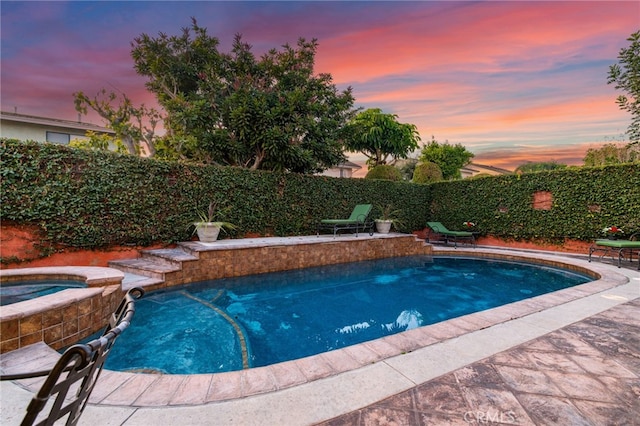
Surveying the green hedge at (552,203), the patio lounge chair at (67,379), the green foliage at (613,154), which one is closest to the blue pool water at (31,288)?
the patio lounge chair at (67,379)

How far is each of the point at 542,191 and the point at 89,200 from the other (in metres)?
13.2

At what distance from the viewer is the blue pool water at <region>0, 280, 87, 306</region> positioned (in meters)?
3.95

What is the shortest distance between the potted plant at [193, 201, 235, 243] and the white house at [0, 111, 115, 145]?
42.2ft

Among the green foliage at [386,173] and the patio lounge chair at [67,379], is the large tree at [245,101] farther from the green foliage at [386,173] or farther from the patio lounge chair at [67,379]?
the patio lounge chair at [67,379]

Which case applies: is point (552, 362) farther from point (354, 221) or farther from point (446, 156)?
point (446, 156)

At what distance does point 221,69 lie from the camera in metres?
10.9

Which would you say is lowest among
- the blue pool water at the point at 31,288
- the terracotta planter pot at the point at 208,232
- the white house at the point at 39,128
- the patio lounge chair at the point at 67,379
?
the blue pool water at the point at 31,288

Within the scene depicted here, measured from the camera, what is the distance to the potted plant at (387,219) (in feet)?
36.2

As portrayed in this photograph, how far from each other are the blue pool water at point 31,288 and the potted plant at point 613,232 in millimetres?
11632

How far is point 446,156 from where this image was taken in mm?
25359

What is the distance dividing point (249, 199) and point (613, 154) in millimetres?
18219

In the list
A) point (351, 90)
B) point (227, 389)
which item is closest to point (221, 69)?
point (351, 90)

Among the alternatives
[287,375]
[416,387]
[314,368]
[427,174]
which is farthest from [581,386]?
[427,174]

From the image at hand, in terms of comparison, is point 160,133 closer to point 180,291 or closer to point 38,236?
point 38,236
